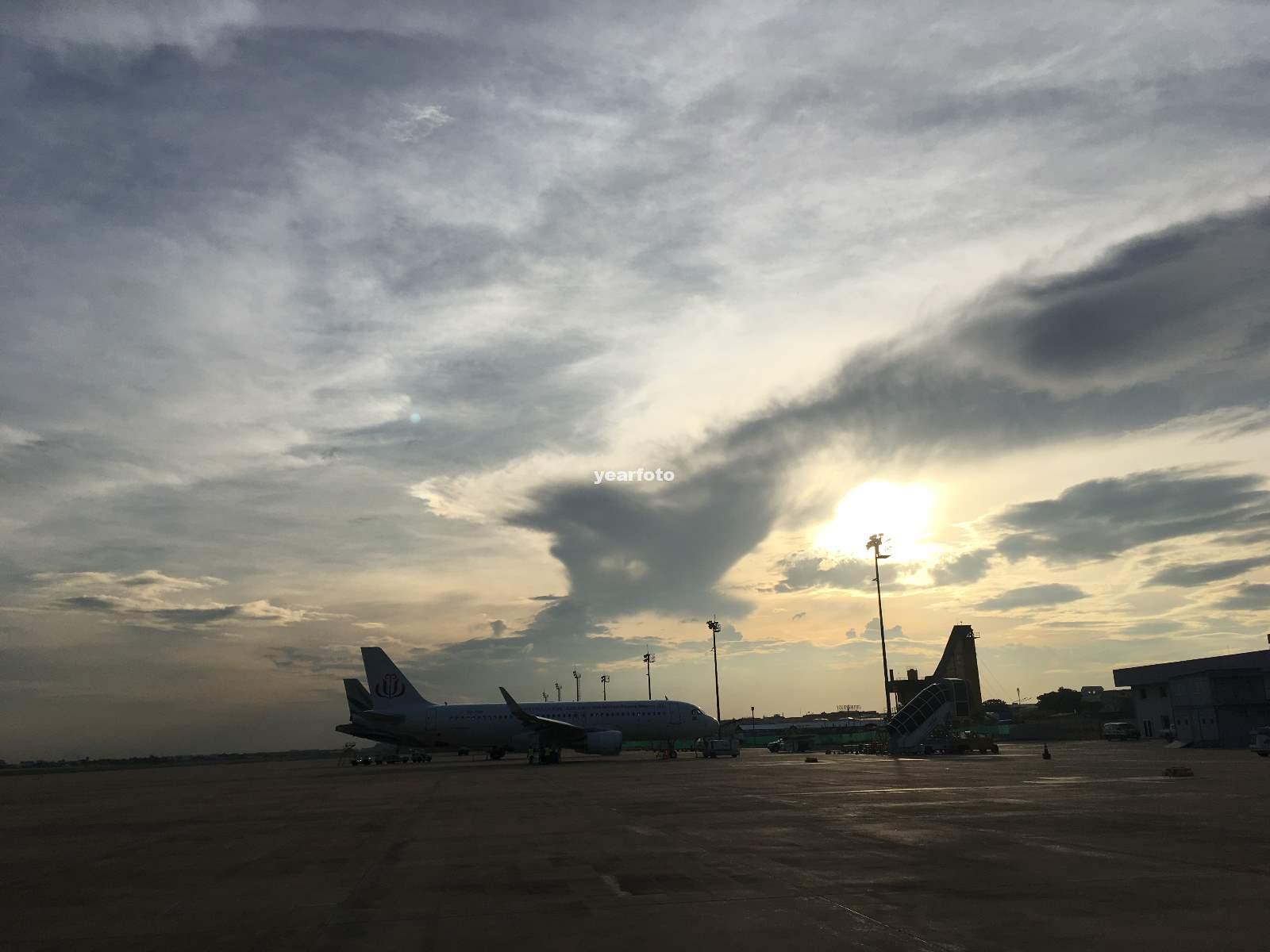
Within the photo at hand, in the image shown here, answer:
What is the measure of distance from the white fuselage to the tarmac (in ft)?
131

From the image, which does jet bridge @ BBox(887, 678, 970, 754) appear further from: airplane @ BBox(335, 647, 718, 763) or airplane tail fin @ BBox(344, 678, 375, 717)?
airplane tail fin @ BBox(344, 678, 375, 717)

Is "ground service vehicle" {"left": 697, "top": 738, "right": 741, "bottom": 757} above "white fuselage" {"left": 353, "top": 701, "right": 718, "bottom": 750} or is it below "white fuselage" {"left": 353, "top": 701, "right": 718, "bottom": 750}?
below

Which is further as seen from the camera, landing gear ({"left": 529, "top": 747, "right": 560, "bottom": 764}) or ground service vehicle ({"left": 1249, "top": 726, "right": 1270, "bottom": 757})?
landing gear ({"left": 529, "top": 747, "right": 560, "bottom": 764})

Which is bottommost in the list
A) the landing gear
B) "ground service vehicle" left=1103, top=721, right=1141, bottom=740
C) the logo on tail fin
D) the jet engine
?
"ground service vehicle" left=1103, top=721, right=1141, bottom=740

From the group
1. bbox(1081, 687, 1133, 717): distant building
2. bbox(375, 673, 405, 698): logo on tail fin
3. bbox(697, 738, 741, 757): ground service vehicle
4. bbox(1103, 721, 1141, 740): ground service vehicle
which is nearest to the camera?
bbox(697, 738, 741, 757): ground service vehicle

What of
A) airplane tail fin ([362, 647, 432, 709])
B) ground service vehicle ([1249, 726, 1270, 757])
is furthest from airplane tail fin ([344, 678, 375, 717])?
ground service vehicle ([1249, 726, 1270, 757])

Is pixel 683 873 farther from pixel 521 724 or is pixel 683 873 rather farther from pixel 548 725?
pixel 521 724

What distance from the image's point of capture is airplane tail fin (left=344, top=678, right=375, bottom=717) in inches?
3366

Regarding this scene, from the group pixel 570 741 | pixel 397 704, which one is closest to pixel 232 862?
pixel 570 741

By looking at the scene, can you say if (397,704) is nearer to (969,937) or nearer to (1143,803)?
(1143,803)

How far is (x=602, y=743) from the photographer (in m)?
67.2

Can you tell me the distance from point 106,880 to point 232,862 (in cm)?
234

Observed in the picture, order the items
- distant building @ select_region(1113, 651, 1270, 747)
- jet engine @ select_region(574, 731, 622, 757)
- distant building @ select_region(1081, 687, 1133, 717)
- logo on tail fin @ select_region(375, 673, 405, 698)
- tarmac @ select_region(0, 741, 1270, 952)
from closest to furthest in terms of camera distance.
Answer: tarmac @ select_region(0, 741, 1270, 952)
jet engine @ select_region(574, 731, 622, 757)
distant building @ select_region(1113, 651, 1270, 747)
logo on tail fin @ select_region(375, 673, 405, 698)
distant building @ select_region(1081, 687, 1133, 717)

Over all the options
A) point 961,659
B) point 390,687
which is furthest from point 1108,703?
point 390,687
